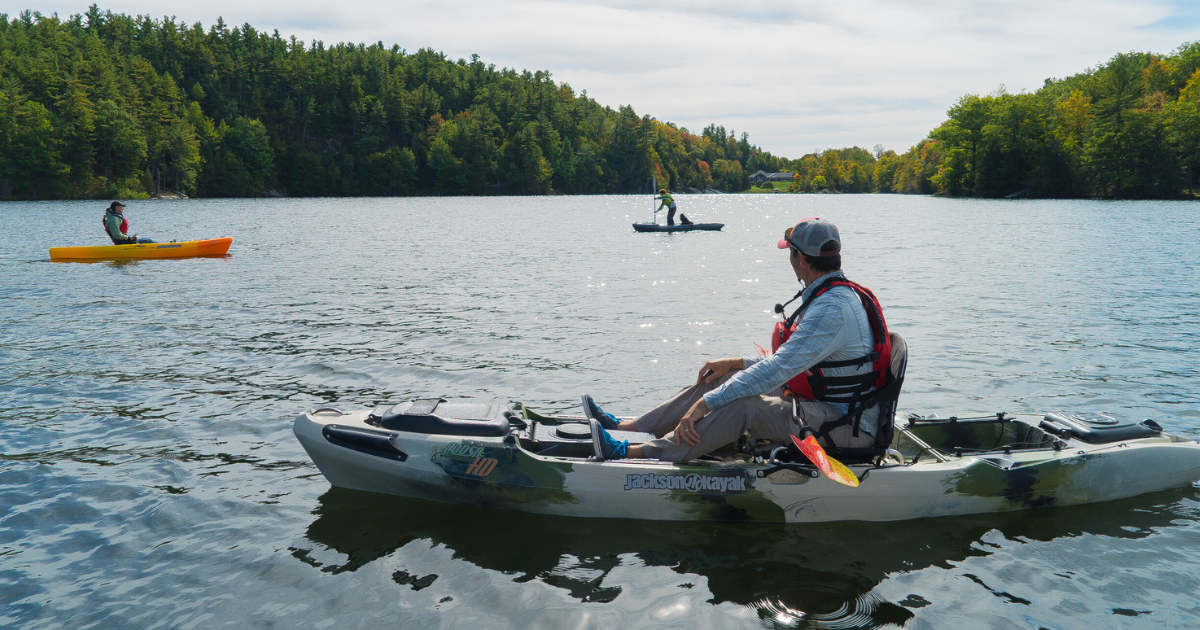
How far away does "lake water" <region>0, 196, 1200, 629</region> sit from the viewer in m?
4.68

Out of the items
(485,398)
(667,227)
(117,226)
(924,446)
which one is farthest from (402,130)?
(924,446)

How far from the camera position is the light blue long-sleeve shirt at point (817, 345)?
486 centimetres

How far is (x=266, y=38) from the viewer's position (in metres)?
137

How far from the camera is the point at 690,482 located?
5.34m

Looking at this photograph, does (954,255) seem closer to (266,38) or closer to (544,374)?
(544,374)

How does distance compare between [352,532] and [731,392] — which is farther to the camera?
[352,532]

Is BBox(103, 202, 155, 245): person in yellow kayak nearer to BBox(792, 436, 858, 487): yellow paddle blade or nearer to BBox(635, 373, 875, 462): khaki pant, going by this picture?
BBox(635, 373, 875, 462): khaki pant

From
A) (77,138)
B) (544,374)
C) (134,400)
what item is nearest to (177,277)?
(134,400)

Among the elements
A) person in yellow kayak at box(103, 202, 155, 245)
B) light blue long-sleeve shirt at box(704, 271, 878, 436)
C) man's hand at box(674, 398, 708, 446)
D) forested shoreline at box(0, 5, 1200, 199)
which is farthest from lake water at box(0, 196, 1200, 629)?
forested shoreline at box(0, 5, 1200, 199)

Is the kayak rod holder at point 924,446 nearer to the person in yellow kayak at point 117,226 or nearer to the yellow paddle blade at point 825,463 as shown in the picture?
the yellow paddle blade at point 825,463

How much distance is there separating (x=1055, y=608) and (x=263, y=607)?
488 centimetres

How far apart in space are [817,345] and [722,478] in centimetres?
119

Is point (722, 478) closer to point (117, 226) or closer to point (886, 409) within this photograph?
point (886, 409)

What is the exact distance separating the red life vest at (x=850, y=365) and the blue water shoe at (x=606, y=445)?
1.35 metres
